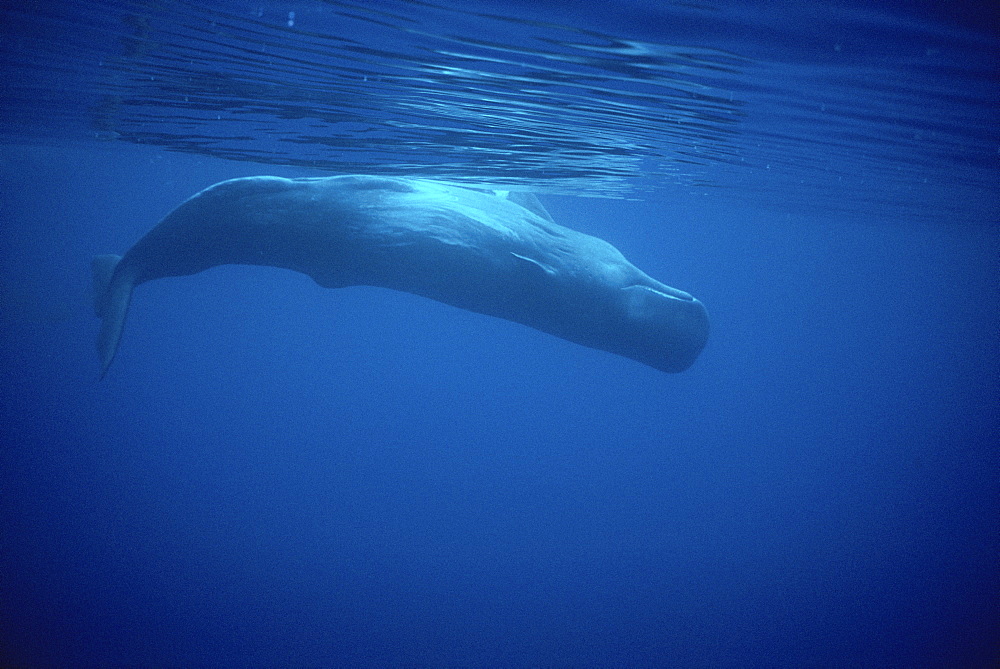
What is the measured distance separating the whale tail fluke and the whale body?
27mm

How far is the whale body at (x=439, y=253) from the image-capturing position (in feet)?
22.9

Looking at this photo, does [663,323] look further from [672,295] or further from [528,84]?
[528,84]

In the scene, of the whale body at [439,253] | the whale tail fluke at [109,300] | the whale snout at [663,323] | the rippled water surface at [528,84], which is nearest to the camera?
the rippled water surface at [528,84]

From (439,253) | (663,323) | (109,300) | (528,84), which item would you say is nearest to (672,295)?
(663,323)

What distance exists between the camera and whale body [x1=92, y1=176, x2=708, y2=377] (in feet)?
22.9

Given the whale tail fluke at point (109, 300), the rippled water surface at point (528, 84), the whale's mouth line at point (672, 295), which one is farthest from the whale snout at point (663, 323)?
the whale tail fluke at point (109, 300)

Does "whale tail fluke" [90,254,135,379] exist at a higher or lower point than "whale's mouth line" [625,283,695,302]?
lower

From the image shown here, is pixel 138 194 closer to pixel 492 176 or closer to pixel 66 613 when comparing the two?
pixel 66 613

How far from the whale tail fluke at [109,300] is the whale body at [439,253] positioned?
27mm

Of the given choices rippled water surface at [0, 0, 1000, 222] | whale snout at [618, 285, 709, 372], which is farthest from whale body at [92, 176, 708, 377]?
rippled water surface at [0, 0, 1000, 222]

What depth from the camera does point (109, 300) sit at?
7.99 metres

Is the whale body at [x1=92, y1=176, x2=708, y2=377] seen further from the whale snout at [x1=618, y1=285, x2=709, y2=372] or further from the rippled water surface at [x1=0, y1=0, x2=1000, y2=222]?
the rippled water surface at [x1=0, y1=0, x2=1000, y2=222]

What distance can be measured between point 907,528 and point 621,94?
1667 inches

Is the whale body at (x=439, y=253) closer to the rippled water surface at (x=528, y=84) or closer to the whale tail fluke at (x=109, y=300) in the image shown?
the whale tail fluke at (x=109, y=300)
